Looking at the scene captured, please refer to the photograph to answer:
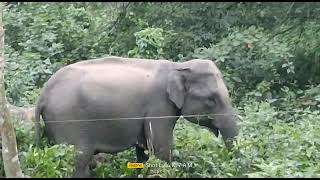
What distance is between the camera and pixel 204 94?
714 cm

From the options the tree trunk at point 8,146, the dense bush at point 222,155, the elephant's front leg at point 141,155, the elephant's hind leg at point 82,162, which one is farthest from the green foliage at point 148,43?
the tree trunk at point 8,146

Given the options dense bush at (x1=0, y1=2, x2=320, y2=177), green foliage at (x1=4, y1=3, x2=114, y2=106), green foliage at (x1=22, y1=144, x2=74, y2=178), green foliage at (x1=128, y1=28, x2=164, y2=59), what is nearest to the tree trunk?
green foliage at (x1=22, y1=144, x2=74, y2=178)

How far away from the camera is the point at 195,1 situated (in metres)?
11.1

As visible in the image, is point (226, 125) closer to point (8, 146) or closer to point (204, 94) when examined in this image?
point (204, 94)

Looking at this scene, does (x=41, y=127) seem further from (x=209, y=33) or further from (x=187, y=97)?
(x=209, y=33)

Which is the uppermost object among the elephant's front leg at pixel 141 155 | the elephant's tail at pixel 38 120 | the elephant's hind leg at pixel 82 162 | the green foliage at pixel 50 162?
the elephant's tail at pixel 38 120

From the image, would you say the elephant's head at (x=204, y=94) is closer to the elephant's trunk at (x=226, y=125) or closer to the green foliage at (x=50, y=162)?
the elephant's trunk at (x=226, y=125)

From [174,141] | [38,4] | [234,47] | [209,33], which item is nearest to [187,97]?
[174,141]

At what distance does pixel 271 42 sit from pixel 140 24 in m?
1.98

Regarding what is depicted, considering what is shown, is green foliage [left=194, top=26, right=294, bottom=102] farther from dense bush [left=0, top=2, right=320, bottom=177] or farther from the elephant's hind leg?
the elephant's hind leg

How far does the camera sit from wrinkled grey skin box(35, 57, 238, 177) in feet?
22.1

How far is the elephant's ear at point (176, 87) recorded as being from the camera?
7012 mm

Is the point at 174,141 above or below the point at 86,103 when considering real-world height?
below

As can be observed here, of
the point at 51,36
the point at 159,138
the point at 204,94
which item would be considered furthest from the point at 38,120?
the point at 51,36
